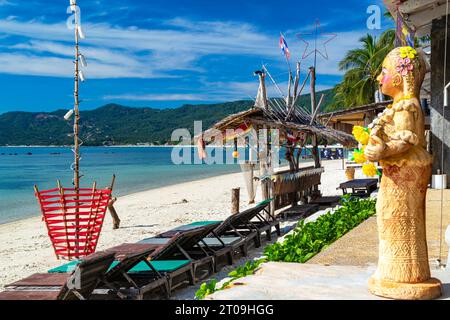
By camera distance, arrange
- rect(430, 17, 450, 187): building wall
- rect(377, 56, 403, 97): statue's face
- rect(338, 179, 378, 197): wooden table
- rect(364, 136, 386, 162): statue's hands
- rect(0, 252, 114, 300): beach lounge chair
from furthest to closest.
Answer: rect(338, 179, 378, 197): wooden table → rect(430, 17, 450, 187): building wall → rect(0, 252, 114, 300): beach lounge chair → rect(377, 56, 403, 97): statue's face → rect(364, 136, 386, 162): statue's hands

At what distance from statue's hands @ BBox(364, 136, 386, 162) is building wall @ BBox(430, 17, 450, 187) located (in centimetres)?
1114

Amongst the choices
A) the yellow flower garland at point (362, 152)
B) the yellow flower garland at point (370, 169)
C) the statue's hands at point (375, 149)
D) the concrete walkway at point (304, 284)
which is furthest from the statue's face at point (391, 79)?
the concrete walkway at point (304, 284)

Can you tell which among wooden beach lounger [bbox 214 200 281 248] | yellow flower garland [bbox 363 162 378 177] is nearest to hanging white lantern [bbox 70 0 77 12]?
wooden beach lounger [bbox 214 200 281 248]

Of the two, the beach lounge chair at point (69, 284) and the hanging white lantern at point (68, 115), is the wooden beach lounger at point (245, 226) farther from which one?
the beach lounge chair at point (69, 284)

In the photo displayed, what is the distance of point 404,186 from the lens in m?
→ 4.06

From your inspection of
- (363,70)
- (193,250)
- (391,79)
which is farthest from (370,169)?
(363,70)

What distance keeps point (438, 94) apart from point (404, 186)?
1152 cm

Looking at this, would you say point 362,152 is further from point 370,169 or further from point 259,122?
point 259,122

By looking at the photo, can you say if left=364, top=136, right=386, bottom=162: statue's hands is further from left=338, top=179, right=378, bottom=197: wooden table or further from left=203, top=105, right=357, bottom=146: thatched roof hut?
left=338, top=179, right=378, bottom=197: wooden table

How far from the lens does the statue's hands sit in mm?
3900

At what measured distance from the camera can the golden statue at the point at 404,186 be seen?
4016 mm

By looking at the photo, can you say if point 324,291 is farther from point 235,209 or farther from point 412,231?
point 235,209

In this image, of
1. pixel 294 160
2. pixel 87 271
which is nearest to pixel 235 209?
pixel 294 160
